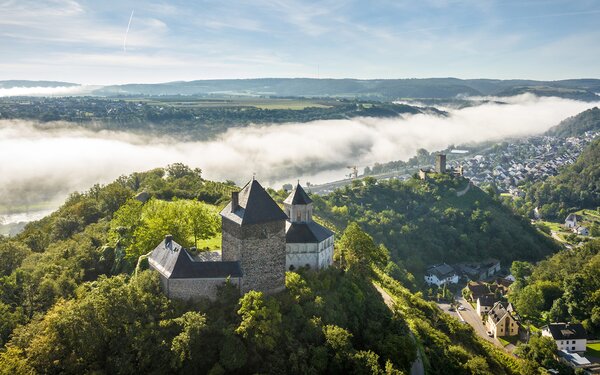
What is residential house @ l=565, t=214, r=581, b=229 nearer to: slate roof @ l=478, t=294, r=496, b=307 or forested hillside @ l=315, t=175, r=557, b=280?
forested hillside @ l=315, t=175, r=557, b=280

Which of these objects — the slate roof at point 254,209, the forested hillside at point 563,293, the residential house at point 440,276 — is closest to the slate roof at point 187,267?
the slate roof at point 254,209

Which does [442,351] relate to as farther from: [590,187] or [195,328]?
[590,187]

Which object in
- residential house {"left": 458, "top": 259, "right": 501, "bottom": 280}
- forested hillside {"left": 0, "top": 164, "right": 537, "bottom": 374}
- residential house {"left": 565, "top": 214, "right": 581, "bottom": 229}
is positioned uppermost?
forested hillside {"left": 0, "top": 164, "right": 537, "bottom": 374}

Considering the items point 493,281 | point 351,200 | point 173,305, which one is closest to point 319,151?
point 351,200

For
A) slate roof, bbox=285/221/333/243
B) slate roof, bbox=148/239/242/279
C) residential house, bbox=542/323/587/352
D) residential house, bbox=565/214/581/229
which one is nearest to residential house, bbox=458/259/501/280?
residential house, bbox=542/323/587/352

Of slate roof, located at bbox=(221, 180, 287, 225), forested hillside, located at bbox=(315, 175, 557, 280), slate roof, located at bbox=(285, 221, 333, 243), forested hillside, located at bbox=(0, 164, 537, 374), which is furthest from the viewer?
forested hillside, located at bbox=(315, 175, 557, 280)

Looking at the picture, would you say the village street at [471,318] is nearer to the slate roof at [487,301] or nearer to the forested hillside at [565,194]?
the slate roof at [487,301]

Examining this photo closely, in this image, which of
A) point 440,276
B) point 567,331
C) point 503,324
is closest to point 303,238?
point 503,324
